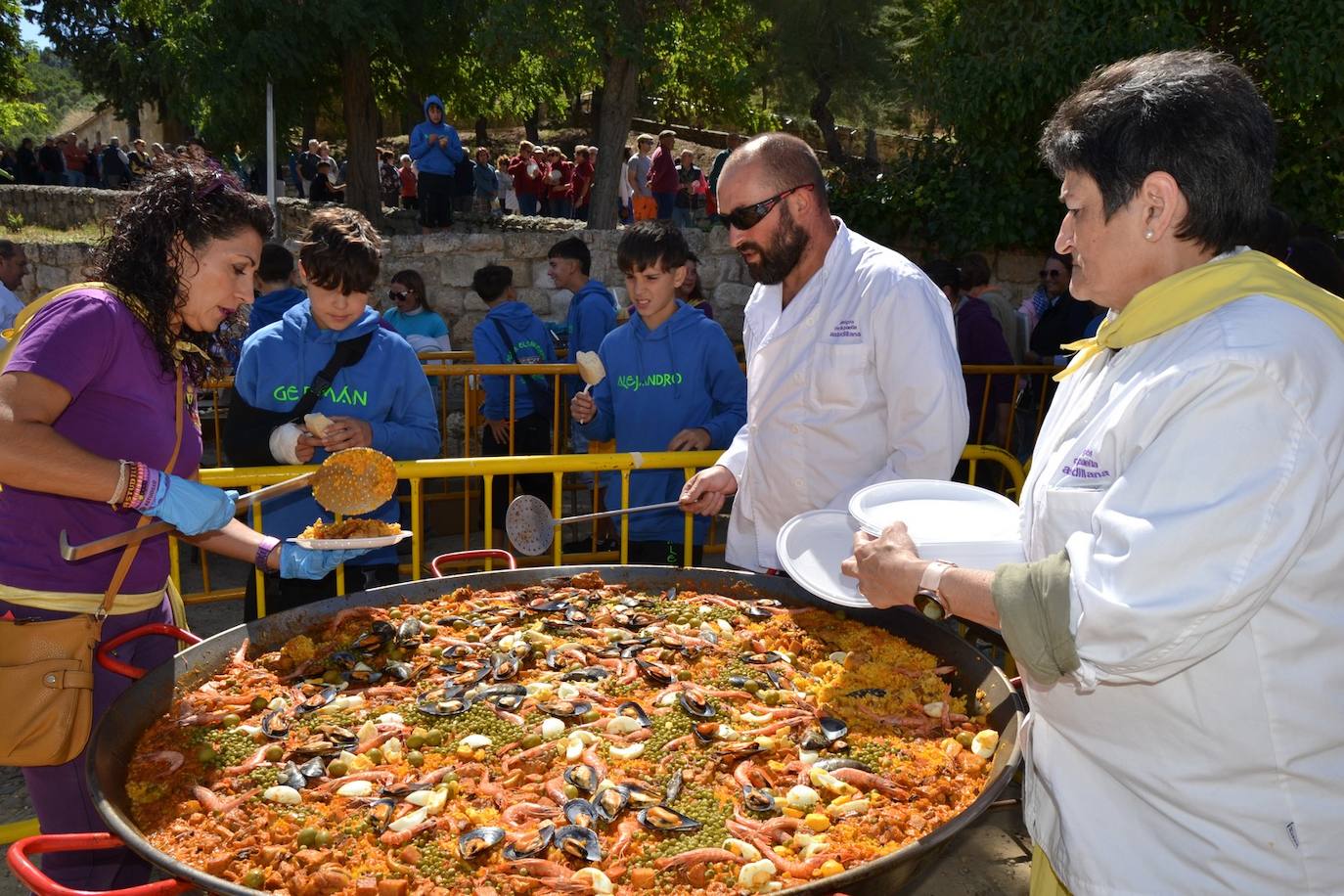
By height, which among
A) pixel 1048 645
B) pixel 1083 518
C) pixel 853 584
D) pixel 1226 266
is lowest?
pixel 853 584

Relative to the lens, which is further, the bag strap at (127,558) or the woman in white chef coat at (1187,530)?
the bag strap at (127,558)

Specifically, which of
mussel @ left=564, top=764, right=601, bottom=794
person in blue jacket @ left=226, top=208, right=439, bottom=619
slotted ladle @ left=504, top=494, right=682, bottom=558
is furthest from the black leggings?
mussel @ left=564, top=764, right=601, bottom=794

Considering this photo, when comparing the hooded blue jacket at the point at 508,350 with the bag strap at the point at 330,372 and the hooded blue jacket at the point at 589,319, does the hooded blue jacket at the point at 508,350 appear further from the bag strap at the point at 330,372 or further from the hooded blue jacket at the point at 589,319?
the bag strap at the point at 330,372

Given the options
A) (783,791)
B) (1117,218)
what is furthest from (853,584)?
(1117,218)

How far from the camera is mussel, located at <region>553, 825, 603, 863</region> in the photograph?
2.22m

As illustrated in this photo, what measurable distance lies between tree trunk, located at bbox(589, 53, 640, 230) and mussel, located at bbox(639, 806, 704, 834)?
506 inches

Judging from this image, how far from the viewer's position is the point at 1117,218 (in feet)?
6.43

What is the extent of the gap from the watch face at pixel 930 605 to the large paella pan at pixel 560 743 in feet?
1.37

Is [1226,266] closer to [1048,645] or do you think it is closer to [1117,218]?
[1117,218]

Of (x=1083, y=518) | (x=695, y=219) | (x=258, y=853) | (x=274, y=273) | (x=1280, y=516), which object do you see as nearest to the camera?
(x=1280, y=516)

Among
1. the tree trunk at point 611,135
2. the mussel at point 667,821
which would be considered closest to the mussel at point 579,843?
the mussel at point 667,821

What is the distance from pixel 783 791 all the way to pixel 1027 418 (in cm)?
678

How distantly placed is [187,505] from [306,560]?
1.75 ft

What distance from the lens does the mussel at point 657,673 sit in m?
3.04
